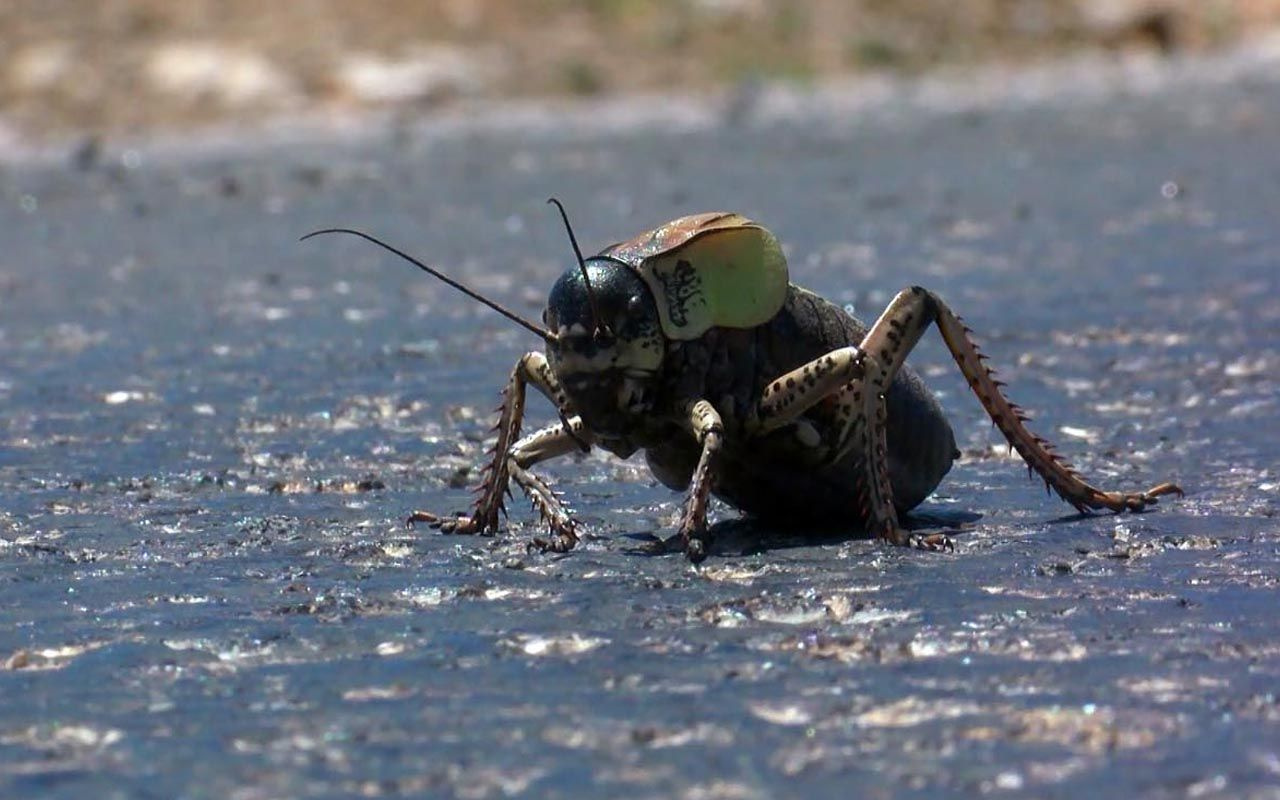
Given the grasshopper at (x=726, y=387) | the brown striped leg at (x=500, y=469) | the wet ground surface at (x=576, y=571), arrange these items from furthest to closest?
the brown striped leg at (x=500, y=469)
the grasshopper at (x=726, y=387)
the wet ground surface at (x=576, y=571)

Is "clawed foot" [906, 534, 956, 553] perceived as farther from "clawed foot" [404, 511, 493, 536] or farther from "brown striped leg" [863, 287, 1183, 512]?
"clawed foot" [404, 511, 493, 536]

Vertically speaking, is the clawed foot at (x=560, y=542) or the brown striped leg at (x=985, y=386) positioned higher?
the brown striped leg at (x=985, y=386)

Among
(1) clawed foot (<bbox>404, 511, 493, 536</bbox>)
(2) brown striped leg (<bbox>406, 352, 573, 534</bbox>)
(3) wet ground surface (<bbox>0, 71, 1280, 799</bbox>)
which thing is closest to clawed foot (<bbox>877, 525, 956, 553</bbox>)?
(3) wet ground surface (<bbox>0, 71, 1280, 799</bbox>)

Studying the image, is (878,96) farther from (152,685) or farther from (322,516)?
(152,685)

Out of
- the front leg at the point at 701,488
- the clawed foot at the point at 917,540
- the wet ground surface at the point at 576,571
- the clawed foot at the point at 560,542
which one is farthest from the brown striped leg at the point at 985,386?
the clawed foot at the point at 560,542

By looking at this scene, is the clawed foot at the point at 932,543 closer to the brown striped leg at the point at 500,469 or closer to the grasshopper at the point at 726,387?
the grasshopper at the point at 726,387

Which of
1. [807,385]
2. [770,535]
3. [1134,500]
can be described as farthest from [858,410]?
[1134,500]

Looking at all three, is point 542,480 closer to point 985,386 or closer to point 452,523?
point 452,523

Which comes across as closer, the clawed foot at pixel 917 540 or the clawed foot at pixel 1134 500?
the clawed foot at pixel 917 540
